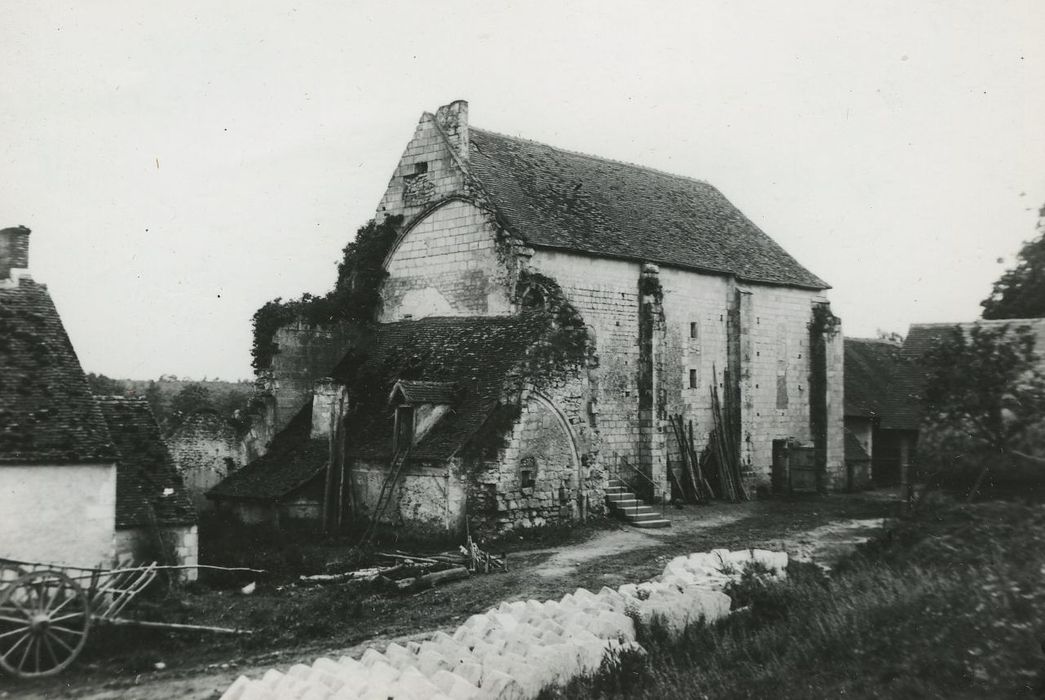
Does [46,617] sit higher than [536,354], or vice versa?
[536,354]

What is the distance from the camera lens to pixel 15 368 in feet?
50.5

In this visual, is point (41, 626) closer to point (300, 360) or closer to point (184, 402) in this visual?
point (300, 360)

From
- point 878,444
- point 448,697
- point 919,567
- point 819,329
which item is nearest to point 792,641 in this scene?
point 919,567

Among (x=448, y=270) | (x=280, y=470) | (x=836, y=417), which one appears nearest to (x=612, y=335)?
(x=448, y=270)

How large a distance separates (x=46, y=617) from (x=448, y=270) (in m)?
16.2

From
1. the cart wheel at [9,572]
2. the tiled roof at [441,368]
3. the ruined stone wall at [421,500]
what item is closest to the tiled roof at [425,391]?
the tiled roof at [441,368]

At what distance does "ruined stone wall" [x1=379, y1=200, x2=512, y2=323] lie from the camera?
25469 millimetres

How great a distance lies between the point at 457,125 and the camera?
88.5ft

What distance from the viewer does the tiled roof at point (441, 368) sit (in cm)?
2170

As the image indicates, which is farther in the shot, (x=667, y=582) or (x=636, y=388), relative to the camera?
(x=636, y=388)

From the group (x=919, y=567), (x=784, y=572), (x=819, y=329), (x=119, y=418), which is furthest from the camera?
(x=819, y=329)

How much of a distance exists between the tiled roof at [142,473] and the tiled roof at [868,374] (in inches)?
1057

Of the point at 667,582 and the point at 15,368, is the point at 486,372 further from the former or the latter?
the point at 15,368

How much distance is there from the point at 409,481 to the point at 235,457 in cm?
658
